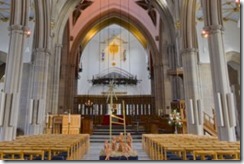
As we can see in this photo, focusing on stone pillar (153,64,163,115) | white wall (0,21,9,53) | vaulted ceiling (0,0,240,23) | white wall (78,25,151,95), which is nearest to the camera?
vaulted ceiling (0,0,240,23)

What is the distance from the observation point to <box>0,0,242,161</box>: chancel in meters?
5.07

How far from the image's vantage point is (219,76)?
7500 millimetres

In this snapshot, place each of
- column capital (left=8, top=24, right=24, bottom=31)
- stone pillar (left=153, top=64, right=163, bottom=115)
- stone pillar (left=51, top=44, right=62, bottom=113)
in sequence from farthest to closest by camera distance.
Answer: stone pillar (left=153, top=64, right=163, bottom=115), stone pillar (left=51, top=44, right=62, bottom=113), column capital (left=8, top=24, right=24, bottom=31)

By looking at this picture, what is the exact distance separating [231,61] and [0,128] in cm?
1269

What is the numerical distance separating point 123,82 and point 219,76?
20736mm

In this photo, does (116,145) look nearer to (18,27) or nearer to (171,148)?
(171,148)

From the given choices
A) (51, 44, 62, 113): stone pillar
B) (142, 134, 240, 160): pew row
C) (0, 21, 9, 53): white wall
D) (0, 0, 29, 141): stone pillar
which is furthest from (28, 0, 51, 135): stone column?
(142, 134, 240, 160): pew row

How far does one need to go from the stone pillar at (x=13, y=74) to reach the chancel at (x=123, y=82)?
3 cm

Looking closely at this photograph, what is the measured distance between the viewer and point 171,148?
3.77 metres

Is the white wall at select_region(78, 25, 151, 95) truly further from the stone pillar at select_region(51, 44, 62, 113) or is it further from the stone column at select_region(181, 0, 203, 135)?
the stone column at select_region(181, 0, 203, 135)

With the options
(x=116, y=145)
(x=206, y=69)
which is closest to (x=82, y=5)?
(x=206, y=69)

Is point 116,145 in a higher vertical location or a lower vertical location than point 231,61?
lower

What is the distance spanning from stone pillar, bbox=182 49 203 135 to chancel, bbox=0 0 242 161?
44mm

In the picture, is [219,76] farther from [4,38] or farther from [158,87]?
[4,38]
